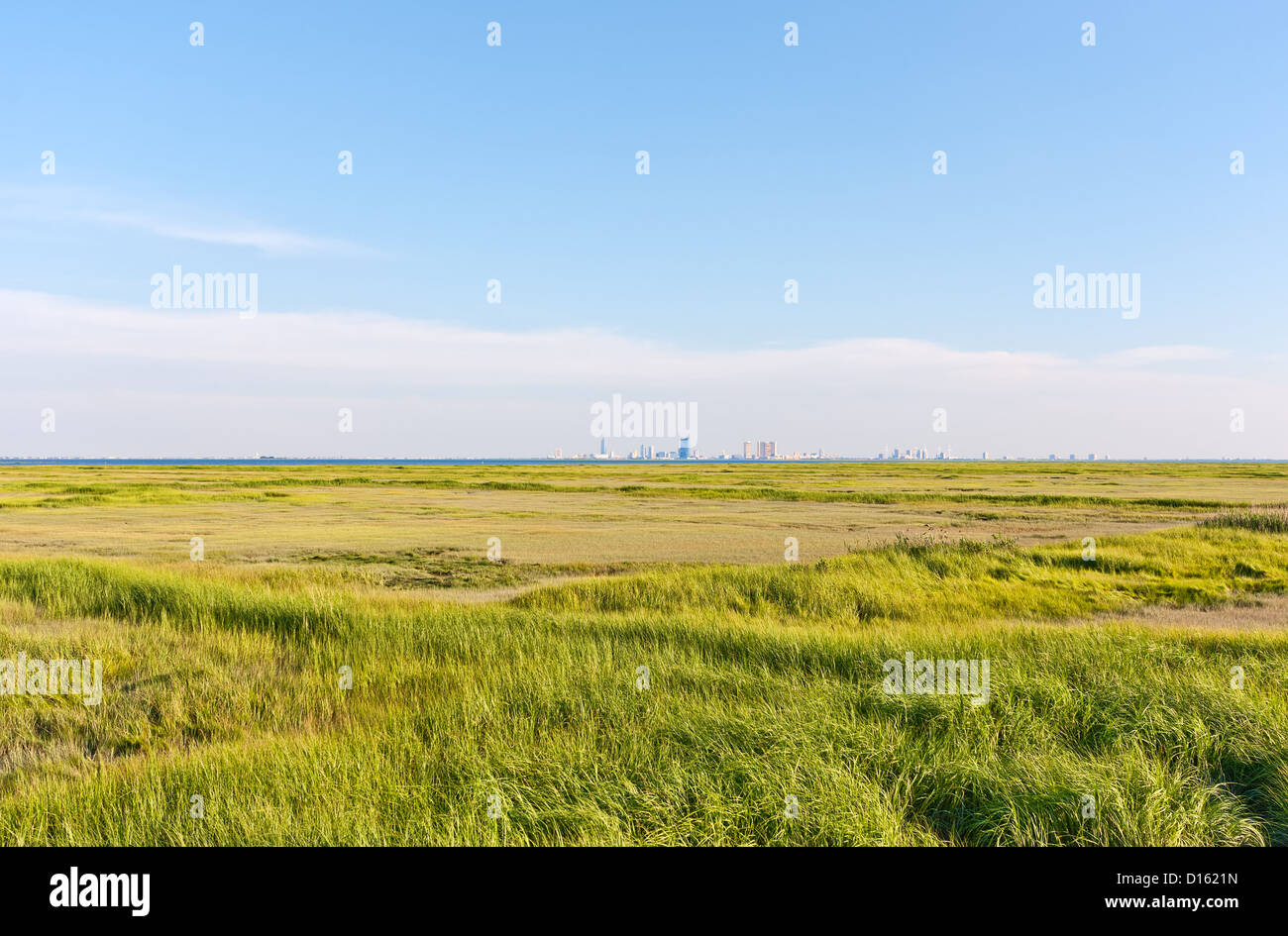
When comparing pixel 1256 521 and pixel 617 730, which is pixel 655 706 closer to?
pixel 617 730

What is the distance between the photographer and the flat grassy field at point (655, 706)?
4.79 m

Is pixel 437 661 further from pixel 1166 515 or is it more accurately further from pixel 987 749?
pixel 1166 515

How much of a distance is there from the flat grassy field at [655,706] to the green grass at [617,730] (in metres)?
0.03

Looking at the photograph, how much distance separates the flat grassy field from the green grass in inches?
1.3

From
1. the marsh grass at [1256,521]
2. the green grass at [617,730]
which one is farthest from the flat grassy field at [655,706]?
the marsh grass at [1256,521]

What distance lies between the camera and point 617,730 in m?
6.27

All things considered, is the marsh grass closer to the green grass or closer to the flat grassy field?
the flat grassy field

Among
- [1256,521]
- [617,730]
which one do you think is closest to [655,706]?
[617,730]

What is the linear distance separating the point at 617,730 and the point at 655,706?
0.57m
